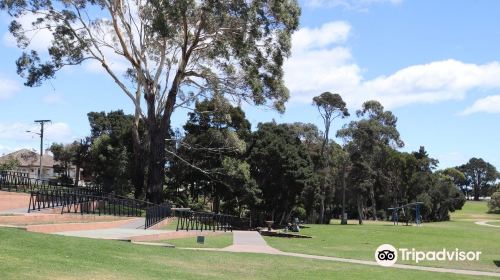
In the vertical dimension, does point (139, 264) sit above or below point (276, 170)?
below

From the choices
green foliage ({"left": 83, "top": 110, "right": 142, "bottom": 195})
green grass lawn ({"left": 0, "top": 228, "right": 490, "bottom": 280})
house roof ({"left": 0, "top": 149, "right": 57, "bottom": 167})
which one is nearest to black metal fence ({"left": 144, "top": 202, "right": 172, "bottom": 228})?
green grass lawn ({"left": 0, "top": 228, "right": 490, "bottom": 280})

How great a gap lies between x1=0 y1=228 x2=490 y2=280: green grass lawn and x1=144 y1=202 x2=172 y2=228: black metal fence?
23.8 ft

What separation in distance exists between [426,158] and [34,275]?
8445 cm

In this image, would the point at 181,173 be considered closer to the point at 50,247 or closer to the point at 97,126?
the point at 97,126

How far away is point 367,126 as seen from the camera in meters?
72.4

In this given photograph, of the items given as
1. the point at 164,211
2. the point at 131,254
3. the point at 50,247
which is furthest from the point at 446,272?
the point at 164,211

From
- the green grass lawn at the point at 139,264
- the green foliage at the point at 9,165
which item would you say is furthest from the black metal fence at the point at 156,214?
the green foliage at the point at 9,165

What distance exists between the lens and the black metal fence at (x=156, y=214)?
23.5 m

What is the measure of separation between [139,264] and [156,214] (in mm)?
14196

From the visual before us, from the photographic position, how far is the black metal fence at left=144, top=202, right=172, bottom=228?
23453 millimetres

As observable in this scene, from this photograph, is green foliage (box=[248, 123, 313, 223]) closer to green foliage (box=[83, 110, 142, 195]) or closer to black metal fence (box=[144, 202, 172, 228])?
green foliage (box=[83, 110, 142, 195])

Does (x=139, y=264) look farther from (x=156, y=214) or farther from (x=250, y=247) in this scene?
(x=156, y=214)

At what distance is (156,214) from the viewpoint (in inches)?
1016

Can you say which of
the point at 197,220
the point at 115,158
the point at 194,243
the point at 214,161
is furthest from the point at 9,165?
the point at 194,243
